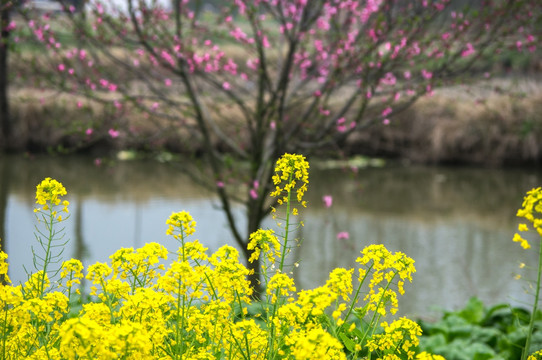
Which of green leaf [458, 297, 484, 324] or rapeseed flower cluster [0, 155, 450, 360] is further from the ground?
rapeseed flower cluster [0, 155, 450, 360]

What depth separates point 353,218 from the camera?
24.5ft

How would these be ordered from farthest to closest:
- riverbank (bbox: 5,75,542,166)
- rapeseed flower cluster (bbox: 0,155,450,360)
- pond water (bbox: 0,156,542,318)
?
riverbank (bbox: 5,75,542,166) → pond water (bbox: 0,156,542,318) → rapeseed flower cluster (bbox: 0,155,450,360)

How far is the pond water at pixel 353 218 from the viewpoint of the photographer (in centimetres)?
528

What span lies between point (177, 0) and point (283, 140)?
1.15 meters

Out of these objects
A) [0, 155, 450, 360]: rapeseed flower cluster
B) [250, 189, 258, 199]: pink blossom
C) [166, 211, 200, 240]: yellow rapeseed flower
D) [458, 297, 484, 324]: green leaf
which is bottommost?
[458, 297, 484, 324]: green leaf

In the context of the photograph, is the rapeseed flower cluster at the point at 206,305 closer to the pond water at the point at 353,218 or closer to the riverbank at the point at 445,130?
the pond water at the point at 353,218

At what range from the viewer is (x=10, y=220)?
6.55 meters

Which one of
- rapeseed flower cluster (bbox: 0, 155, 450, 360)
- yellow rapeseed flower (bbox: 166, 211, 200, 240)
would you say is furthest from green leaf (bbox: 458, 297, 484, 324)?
yellow rapeseed flower (bbox: 166, 211, 200, 240)

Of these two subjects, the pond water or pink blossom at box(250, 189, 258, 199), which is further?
the pond water

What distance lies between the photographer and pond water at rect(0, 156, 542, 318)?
5.28m

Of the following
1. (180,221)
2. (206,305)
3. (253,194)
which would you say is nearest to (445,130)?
(253,194)

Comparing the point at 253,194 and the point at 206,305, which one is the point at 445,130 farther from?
the point at 206,305

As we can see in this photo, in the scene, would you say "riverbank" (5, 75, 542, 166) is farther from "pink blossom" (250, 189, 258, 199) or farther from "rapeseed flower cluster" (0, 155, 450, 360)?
"rapeseed flower cluster" (0, 155, 450, 360)

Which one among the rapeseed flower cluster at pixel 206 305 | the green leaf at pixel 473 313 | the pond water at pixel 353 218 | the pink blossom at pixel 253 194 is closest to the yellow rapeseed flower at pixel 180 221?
the rapeseed flower cluster at pixel 206 305
